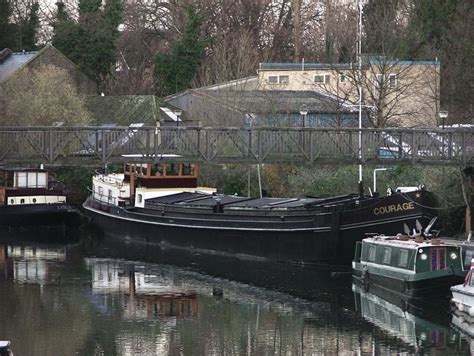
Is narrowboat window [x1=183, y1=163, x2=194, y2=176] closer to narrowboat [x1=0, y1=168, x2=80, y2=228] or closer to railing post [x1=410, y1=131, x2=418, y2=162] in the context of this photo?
narrowboat [x1=0, y1=168, x2=80, y2=228]

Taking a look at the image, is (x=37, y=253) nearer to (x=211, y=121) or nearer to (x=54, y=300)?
(x=54, y=300)

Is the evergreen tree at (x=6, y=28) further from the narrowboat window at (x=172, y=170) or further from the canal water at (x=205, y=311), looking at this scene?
the canal water at (x=205, y=311)

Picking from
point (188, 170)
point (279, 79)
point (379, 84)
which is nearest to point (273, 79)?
point (279, 79)

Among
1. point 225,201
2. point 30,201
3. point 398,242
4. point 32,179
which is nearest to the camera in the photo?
point 398,242

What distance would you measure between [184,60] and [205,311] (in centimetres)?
4739

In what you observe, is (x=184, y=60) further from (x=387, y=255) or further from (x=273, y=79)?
(x=387, y=255)

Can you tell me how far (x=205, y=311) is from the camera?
38.5m

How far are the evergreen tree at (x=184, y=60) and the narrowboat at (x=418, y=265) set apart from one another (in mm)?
43841

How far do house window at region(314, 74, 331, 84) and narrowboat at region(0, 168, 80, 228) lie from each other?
56.6 feet

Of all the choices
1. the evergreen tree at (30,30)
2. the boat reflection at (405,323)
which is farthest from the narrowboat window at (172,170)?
the evergreen tree at (30,30)

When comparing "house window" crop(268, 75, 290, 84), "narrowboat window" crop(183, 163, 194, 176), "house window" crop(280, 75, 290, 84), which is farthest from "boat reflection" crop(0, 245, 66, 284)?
"house window" crop(280, 75, 290, 84)

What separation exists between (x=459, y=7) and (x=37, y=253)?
27.5 meters

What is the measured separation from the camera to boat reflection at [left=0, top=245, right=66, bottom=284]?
46031mm

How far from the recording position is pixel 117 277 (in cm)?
4650
